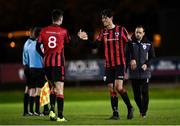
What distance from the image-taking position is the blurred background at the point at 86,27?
1416 inches

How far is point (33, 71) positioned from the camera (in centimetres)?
1986

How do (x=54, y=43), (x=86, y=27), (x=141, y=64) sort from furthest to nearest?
1. (x=86, y=27)
2. (x=141, y=64)
3. (x=54, y=43)

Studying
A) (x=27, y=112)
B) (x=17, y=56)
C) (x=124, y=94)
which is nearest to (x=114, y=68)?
(x=124, y=94)

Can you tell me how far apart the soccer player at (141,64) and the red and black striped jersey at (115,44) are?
0.66m

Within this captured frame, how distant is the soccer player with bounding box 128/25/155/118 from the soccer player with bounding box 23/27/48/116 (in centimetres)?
306

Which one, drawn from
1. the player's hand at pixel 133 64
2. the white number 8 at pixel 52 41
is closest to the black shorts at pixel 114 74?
the player's hand at pixel 133 64

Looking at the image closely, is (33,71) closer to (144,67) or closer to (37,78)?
(37,78)

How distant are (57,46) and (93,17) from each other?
91.0 feet

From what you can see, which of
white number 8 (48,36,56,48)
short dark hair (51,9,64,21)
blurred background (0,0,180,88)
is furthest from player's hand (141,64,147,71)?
blurred background (0,0,180,88)

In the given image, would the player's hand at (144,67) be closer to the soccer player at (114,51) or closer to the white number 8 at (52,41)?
the soccer player at (114,51)

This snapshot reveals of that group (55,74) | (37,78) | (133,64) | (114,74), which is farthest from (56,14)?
(37,78)

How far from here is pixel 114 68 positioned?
17016mm

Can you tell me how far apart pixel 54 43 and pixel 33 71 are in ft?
11.2

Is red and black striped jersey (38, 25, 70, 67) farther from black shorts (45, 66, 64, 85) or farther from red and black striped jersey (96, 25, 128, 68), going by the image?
red and black striped jersey (96, 25, 128, 68)
